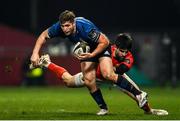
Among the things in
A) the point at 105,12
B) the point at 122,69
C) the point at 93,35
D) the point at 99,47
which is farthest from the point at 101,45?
the point at 105,12

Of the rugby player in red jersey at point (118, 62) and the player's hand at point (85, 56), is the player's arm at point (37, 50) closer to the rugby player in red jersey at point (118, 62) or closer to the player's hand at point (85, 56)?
the rugby player in red jersey at point (118, 62)

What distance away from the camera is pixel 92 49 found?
12094 millimetres

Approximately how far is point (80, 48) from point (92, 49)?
368mm

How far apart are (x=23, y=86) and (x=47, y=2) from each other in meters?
9.86

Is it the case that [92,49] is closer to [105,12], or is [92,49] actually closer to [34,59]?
[34,59]

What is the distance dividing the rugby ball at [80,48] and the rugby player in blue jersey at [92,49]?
0.23 feet

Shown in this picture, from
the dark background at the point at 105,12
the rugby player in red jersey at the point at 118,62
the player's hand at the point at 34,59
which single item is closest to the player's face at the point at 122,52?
the rugby player in red jersey at the point at 118,62

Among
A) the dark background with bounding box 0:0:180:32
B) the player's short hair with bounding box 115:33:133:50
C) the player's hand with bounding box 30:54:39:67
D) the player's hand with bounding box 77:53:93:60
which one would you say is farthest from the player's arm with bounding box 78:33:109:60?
the dark background with bounding box 0:0:180:32

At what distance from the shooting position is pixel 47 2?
37.1 m

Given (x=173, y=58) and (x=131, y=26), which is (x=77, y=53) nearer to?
(x=173, y=58)

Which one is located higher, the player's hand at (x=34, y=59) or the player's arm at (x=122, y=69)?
the player's hand at (x=34, y=59)

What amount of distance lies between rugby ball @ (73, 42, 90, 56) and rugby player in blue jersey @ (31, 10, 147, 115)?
7 centimetres

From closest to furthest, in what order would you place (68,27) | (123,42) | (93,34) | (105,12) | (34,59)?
(68,27) → (93,34) → (34,59) → (123,42) → (105,12)

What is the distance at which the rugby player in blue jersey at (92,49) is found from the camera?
38.2 ft
